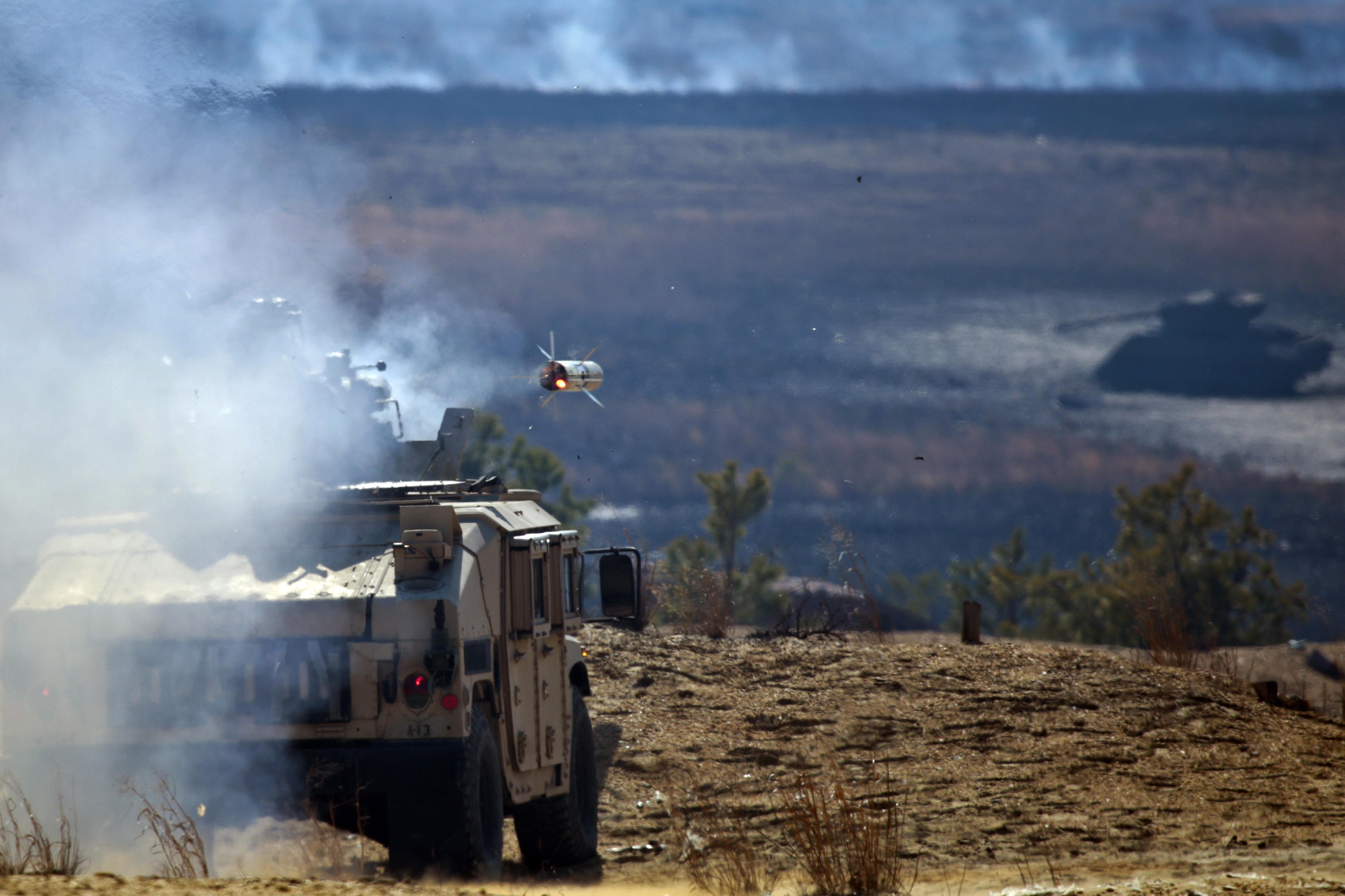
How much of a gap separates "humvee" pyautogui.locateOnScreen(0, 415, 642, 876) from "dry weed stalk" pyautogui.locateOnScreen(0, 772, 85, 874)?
0.79 ft

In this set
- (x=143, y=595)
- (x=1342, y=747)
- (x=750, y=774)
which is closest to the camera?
(x=143, y=595)

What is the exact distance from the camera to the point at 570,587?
10305mm

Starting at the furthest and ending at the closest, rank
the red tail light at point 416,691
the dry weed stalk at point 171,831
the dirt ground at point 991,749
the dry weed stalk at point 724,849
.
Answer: the dirt ground at point 991,749 → the dry weed stalk at point 724,849 → the red tail light at point 416,691 → the dry weed stalk at point 171,831

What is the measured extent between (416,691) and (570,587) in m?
2.60

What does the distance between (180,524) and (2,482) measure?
1.75 metres

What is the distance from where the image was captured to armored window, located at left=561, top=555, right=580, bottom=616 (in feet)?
33.1

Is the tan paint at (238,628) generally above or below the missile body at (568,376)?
below

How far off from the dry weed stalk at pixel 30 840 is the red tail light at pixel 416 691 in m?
1.89

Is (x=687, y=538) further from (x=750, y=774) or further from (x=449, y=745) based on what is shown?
(x=449, y=745)

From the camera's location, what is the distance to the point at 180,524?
8602 mm

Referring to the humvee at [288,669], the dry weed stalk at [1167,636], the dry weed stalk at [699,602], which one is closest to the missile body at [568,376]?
the humvee at [288,669]

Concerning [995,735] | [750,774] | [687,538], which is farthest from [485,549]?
[687,538]

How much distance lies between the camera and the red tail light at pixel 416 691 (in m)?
7.79

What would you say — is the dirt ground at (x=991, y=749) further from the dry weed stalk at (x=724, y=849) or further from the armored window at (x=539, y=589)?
the armored window at (x=539, y=589)
